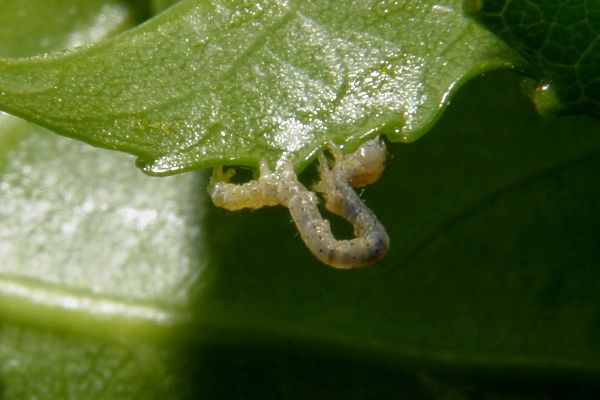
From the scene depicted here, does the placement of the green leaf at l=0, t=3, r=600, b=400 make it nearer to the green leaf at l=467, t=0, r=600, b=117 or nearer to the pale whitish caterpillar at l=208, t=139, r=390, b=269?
the pale whitish caterpillar at l=208, t=139, r=390, b=269

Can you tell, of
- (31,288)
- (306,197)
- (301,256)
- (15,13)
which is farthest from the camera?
(15,13)

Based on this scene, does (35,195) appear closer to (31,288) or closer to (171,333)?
(31,288)

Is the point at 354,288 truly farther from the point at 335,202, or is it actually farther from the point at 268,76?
the point at 268,76

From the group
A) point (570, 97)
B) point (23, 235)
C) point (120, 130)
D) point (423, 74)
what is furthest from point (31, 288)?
point (570, 97)

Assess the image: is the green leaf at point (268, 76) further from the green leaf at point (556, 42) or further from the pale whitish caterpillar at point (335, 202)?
the pale whitish caterpillar at point (335, 202)

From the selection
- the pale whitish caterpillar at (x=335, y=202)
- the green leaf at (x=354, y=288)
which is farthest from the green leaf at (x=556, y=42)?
the pale whitish caterpillar at (x=335, y=202)
